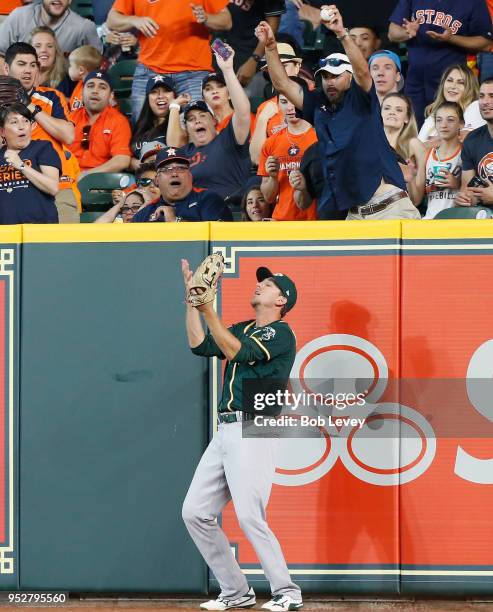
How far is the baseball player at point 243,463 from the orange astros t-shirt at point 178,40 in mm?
5481

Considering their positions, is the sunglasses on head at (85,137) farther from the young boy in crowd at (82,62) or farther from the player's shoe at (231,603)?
the player's shoe at (231,603)

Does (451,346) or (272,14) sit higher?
(272,14)

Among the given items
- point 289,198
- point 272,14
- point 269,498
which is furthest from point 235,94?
point 269,498

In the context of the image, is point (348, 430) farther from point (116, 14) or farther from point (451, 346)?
point (116, 14)

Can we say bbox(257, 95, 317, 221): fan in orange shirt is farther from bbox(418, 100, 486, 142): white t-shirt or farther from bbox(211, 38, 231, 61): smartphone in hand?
bbox(418, 100, 486, 142): white t-shirt

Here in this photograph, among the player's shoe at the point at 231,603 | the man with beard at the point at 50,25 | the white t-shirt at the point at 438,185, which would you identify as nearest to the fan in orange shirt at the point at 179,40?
the man with beard at the point at 50,25

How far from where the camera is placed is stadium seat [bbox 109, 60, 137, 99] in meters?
13.8

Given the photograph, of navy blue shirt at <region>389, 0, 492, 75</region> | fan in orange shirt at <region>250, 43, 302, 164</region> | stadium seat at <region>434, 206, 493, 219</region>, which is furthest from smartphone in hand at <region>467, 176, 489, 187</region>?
navy blue shirt at <region>389, 0, 492, 75</region>

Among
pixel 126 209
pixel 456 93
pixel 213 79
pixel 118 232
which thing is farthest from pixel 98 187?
pixel 118 232

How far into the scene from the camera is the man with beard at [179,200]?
8953 millimetres

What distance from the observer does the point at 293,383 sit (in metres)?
7.75

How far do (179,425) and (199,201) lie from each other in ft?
6.42

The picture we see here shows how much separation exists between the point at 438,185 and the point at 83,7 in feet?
24.0

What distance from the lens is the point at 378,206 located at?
8305 mm
